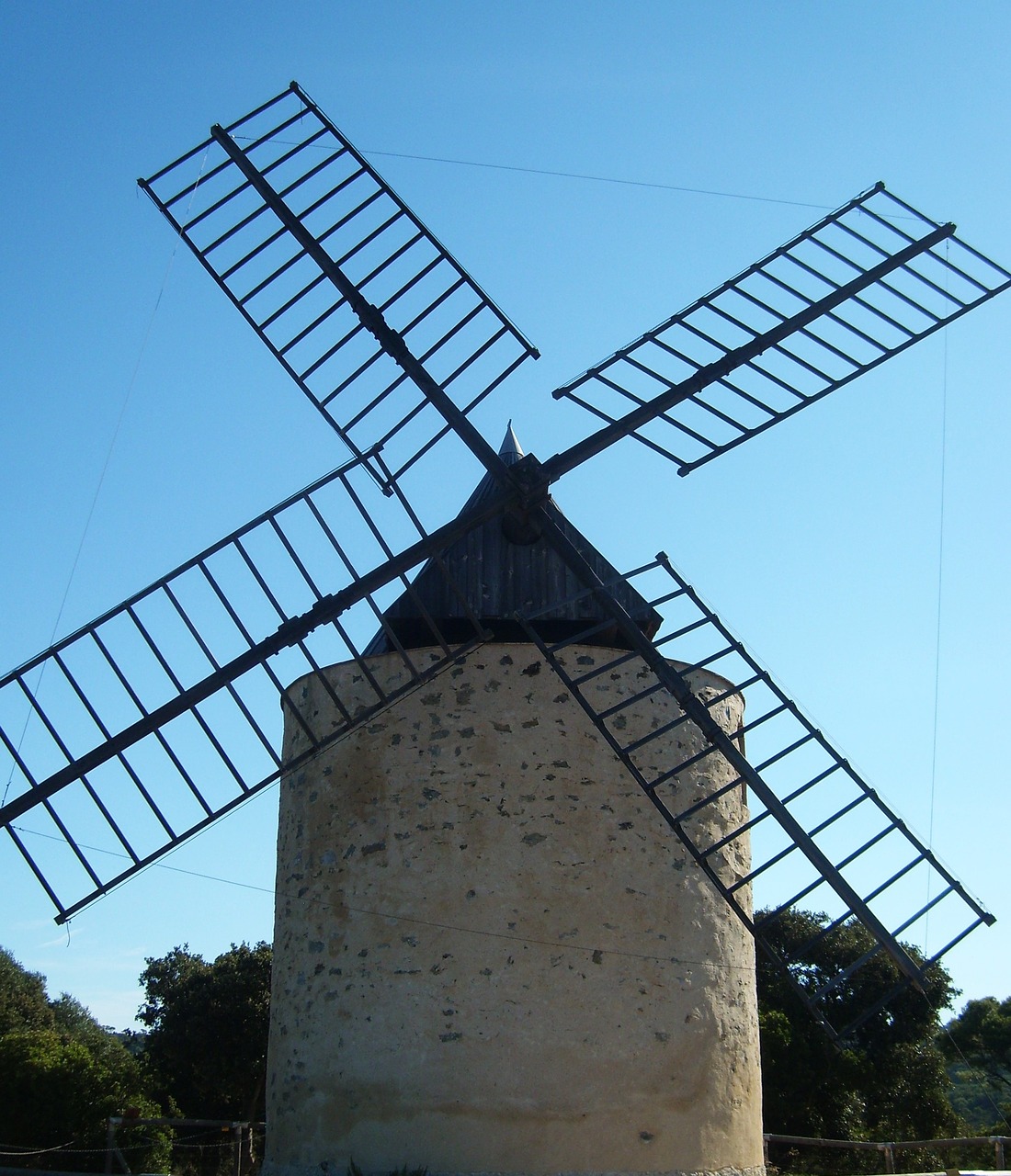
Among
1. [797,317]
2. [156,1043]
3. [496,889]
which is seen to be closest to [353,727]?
[496,889]

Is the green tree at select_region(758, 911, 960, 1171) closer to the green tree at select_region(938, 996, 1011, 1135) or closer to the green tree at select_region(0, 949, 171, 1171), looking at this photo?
the green tree at select_region(938, 996, 1011, 1135)

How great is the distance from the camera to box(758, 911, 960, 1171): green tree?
14891 millimetres

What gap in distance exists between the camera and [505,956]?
21.6 feet

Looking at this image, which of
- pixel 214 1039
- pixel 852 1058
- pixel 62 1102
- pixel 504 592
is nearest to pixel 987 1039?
pixel 852 1058

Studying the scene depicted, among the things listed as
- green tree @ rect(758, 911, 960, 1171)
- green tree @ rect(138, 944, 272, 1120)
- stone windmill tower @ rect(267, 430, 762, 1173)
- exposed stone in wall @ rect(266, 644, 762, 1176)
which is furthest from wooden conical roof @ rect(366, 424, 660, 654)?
green tree @ rect(758, 911, 960, 1171)

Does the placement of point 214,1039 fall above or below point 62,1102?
above

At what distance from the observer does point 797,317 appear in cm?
737

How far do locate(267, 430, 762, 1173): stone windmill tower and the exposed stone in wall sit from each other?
1 cm

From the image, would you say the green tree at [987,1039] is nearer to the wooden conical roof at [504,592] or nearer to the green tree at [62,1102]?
the green tree at [62,1102]

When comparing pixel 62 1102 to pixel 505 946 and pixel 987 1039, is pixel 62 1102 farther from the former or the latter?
pixel 987 1039

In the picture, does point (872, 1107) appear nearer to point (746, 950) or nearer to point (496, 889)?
point (746, 950)

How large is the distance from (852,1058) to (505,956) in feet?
35.6

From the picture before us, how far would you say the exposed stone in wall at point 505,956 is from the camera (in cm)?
639

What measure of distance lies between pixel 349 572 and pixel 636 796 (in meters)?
2.16
